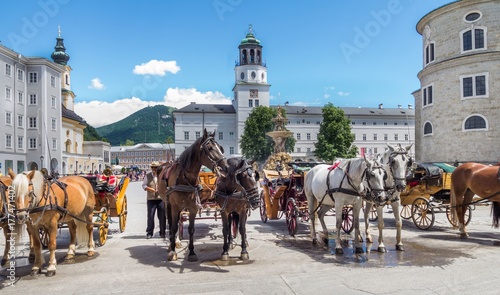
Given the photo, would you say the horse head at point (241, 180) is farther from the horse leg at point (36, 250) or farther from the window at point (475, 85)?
the window at point (475, 85)

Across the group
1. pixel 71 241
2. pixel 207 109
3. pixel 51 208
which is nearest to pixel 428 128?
pixel 71 241

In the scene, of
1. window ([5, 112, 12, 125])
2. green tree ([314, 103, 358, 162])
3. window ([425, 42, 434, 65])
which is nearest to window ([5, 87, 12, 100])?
window ([5, 112, 12, 125])

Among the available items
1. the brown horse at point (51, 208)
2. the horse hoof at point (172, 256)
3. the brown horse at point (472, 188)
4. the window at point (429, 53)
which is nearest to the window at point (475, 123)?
the window at point (429, 53)

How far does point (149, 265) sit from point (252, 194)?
237 centimetres

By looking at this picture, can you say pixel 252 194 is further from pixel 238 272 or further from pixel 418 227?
pixel 418 227

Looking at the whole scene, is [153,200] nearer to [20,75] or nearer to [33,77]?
[20,75]

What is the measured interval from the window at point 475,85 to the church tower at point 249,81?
2004 inches

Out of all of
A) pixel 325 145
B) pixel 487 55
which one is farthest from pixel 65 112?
pixel 487 55

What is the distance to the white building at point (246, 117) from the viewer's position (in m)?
83.3

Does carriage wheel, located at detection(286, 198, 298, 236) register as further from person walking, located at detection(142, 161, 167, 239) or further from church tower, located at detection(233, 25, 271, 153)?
church tower, located at detection(233, 25, 271, 153)

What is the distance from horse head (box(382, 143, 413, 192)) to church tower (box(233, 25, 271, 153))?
2923 inches

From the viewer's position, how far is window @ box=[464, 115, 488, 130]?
114 feet

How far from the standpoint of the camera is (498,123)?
34.0 m

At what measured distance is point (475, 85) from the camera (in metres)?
34.9
